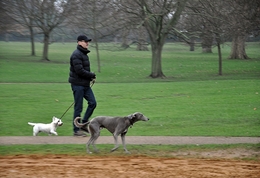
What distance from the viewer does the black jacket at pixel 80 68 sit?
12086mm

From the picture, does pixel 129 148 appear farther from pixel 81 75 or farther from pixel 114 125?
pixel 81 75

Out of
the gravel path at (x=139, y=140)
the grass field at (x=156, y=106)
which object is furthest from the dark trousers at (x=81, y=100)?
the grass field at (x=156, y=106)

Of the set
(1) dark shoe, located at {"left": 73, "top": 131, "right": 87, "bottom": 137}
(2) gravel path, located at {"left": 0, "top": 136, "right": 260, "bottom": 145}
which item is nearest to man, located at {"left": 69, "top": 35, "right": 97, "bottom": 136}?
(1) dark shoe, located at {"left": 73, "top": 131, "right": 87, "bottom": 137}

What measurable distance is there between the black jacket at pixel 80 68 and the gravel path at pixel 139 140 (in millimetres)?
1375

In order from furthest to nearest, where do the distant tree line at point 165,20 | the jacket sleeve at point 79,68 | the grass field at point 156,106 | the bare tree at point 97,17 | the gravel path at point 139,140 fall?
the bare tree at point 97,17
the distant tree line at point 165,20
the grass field at point 156,106
the gravel path at point 139,140
the jacket sleeve at point 79,68

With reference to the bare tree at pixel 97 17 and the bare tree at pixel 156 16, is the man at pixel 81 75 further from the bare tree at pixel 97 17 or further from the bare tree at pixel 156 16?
the bare tree at pixel 97 17

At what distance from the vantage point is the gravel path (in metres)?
12.2

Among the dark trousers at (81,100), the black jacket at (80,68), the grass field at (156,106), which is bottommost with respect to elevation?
the grass field at (156,106)

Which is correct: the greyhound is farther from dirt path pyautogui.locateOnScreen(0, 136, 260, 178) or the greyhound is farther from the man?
the man

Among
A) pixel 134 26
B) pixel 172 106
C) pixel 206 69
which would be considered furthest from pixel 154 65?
pixel 172 106

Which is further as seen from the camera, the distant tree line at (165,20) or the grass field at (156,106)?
the distant tree line at (165,20)

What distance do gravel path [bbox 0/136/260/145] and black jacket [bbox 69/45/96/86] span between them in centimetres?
137

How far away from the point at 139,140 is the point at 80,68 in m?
2.20

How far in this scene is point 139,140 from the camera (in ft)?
40.9
